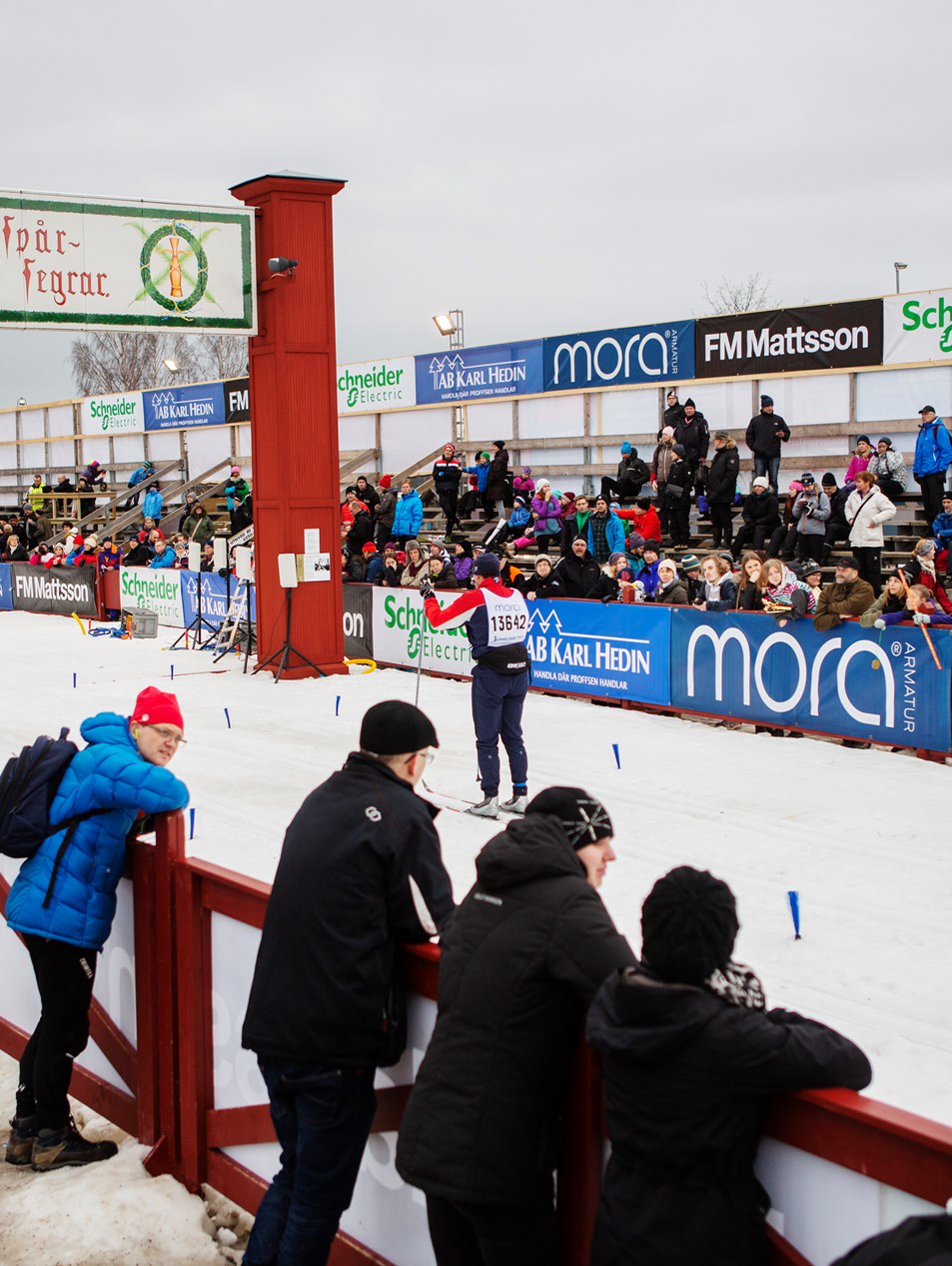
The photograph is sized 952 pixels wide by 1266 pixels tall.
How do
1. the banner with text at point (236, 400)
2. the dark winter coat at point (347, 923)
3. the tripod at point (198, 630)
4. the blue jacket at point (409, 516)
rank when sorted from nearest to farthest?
the dark winter coat at point (347, 923), the tripod at point (198, 630), the blue jacket at point (409, 516), the banner with text at point (236, 400)

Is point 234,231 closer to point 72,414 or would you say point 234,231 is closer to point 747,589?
point 747,589

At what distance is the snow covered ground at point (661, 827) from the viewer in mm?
5125

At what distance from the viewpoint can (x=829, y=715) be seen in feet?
40.3

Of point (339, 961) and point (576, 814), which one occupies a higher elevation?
point (576, 814)

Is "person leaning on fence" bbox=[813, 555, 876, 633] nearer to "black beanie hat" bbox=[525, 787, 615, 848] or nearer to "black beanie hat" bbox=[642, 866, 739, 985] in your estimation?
"black beanie hat" bbox=[525, 787, 615, 848]

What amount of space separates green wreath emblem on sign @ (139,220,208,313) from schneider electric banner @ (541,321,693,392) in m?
8.60

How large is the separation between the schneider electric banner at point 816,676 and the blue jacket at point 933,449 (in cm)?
556

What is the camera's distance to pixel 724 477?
18516 mm

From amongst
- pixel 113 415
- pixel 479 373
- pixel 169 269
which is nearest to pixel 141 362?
pixel 113 415

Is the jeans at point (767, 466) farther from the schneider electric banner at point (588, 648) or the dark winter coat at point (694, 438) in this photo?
the schneider electric banner at point (588, 648)

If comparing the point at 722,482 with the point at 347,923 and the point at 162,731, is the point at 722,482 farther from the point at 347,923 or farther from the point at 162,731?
the point at 347,923

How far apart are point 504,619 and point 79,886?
5.44 metres

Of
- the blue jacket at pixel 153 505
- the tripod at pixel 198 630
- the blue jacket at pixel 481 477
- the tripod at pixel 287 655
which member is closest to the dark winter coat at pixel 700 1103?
the tripod at pixel 287 655

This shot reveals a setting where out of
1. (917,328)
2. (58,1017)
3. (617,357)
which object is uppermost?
(617,357)
